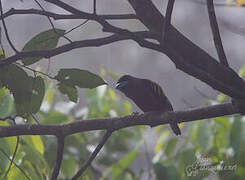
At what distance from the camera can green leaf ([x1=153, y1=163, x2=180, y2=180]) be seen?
264cm

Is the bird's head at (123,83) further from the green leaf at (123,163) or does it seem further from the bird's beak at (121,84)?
the green leaf at (123,163)

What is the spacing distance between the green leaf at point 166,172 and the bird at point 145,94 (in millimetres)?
468

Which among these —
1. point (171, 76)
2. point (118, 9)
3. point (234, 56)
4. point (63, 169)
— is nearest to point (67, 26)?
point (118, 9)

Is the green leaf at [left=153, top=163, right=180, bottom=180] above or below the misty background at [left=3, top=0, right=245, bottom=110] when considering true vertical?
above

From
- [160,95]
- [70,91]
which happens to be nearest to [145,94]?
[160,95]

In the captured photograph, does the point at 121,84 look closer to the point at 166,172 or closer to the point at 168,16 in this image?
the point at 166,172

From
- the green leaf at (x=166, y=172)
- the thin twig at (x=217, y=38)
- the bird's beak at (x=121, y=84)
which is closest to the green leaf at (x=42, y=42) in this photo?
the thin twig at (x=217, y=38)

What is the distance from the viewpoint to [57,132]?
73.4 inches

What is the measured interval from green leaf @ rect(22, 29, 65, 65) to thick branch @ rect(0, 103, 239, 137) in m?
0.24

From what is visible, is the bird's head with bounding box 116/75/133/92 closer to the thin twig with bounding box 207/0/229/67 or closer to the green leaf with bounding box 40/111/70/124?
the green leaf with bounding box 40/111/70/124

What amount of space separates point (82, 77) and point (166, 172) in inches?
41.9

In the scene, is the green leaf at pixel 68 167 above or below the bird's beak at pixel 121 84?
below

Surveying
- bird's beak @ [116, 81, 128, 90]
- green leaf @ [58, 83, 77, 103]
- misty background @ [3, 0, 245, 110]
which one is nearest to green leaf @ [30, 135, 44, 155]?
green leaf @ [58, 83, 77, 103]

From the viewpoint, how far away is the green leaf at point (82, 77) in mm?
1774
